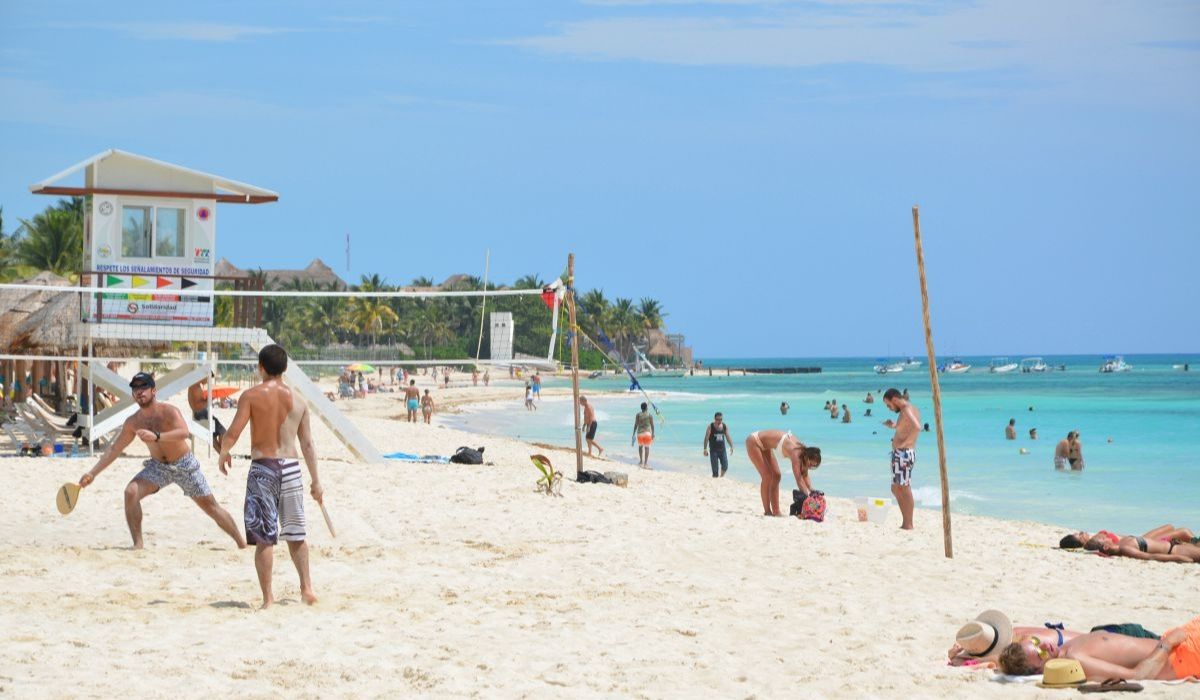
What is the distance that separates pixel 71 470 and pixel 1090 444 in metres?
26.2

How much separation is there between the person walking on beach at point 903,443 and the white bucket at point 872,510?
1.41ft

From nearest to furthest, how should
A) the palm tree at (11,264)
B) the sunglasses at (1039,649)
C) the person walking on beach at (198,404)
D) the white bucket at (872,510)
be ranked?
the sunglasses at (1039,649), the white bucket at (872,510), the person walking on beach at (198,404), the palm tree at (11,264)

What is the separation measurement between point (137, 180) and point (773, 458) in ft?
26.5

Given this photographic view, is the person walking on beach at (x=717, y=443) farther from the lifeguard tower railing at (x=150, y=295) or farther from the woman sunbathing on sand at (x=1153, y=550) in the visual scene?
the woman sunbathing on sand at (x=1153, y=550)

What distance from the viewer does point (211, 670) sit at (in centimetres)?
511

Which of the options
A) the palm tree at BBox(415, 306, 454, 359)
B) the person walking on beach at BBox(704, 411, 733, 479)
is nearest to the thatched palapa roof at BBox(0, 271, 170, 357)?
the person walking on beach at BBox(704, 411, 733, 479)

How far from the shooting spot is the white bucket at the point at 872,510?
436 inches

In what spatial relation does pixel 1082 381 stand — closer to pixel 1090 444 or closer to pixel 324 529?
pixel 1090 444

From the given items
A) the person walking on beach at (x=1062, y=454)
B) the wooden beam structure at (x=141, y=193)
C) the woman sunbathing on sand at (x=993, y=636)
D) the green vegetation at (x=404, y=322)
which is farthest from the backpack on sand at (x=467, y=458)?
the green vegetation at (x=404, y=322)

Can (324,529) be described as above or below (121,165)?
below

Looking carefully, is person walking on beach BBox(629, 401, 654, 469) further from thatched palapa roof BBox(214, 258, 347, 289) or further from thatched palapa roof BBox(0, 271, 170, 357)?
thatched palapa roof BBox(214, 258, 347, 289)

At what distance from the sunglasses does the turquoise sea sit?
7.00m

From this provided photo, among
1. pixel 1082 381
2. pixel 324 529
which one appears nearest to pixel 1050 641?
pixel 324 529

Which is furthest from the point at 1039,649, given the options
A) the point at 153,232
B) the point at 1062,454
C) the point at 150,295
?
the point at 1062,454
